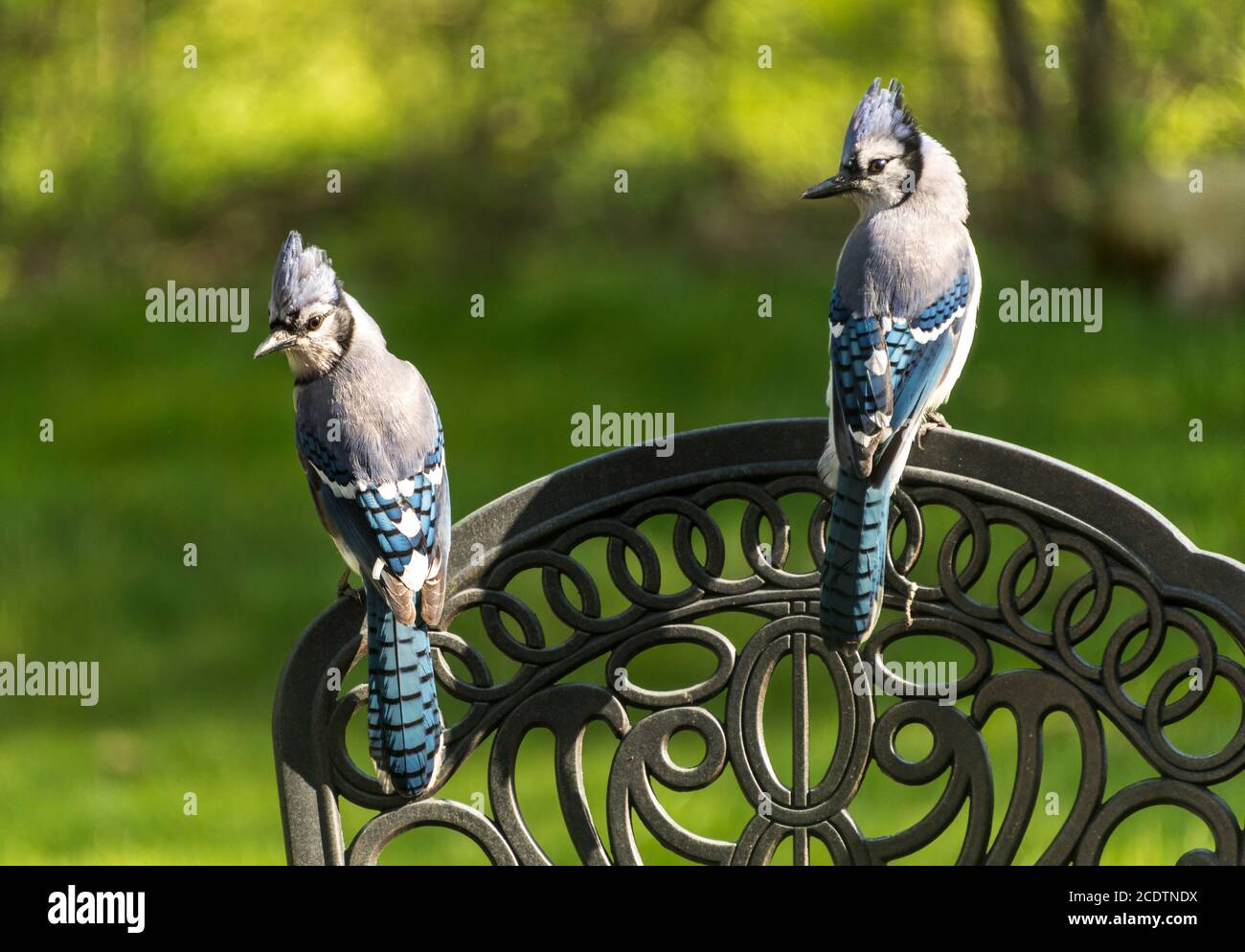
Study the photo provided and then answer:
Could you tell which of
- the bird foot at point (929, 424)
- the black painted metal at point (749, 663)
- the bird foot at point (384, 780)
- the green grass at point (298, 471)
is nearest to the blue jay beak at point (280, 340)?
the black painted metal at point (749, 663)

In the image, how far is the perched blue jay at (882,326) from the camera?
210cm

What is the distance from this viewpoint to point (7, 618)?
5.64 m

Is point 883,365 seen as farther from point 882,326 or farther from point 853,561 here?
point 853,561

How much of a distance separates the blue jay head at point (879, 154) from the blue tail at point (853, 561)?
0.54 meters

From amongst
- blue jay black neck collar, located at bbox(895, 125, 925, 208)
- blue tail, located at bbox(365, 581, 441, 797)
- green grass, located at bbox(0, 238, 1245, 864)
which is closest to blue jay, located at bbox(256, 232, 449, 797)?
blue tail, located at bbox(365, 581, 441, 797)

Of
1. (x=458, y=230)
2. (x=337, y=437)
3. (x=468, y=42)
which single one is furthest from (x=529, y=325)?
(x=337, y=437)

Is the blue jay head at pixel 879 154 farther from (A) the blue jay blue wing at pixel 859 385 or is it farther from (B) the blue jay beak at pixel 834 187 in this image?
(A) the blue jay blue wing at pixel 859 385

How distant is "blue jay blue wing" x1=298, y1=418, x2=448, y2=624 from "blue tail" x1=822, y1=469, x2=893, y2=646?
0.53 metres

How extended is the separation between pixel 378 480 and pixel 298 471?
171 inches

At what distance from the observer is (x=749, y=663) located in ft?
7.32

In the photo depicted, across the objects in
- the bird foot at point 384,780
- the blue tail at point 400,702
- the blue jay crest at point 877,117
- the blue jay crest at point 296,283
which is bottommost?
the bird foot at point 384,780

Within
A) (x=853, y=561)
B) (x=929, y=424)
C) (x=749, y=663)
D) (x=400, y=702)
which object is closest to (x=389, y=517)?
(x=400, y=702)
